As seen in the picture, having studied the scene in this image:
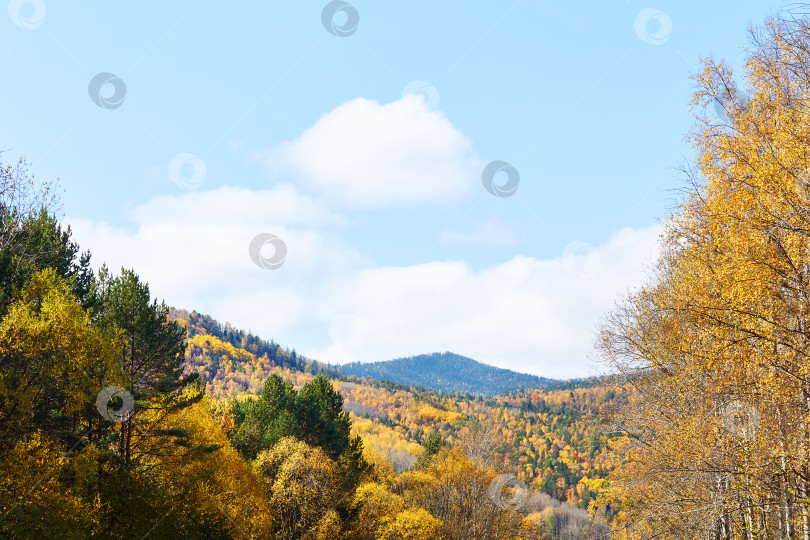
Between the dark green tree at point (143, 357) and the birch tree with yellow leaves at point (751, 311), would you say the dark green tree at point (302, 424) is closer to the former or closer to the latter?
the dark green tree at point (143, 357)

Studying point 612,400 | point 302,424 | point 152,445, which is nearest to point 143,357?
point 152,445

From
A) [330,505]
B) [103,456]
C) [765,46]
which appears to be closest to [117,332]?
[103,456]

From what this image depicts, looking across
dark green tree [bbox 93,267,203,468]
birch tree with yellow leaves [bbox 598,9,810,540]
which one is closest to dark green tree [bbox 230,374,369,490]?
dark green tree [bbox 93,267,203,468]

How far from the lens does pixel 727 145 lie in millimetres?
13023

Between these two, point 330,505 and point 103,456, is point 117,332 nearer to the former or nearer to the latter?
point 103,456

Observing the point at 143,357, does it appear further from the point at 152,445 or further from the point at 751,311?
the point at 751,311

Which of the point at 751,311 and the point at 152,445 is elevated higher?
the point at 751,311

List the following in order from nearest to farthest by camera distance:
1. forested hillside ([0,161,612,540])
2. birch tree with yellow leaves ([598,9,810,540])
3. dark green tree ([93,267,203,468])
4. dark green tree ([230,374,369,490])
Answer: birch tree with yellow leaves ([598,9,810,540]) → forested hillside ([0,161,612,540]) → dark green tree ([93,267,203,468]) → dark green tree ([230,374,369,490])

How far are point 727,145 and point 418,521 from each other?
126ft

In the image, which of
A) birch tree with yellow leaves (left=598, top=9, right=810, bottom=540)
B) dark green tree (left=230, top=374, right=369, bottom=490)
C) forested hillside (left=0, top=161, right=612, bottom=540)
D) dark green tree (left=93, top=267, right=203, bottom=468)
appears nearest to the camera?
birch tree with yellow leaves (left=598, top=9, right=810, bottom=540)

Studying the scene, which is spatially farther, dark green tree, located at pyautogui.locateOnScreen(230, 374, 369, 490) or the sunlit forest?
dark green tree, located at pyautogui.locateOnScreen(230, 374, 369, 490)

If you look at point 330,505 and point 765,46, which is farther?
point 330,505

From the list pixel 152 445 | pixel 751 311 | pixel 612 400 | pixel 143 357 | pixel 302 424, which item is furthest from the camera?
pixel 302 424

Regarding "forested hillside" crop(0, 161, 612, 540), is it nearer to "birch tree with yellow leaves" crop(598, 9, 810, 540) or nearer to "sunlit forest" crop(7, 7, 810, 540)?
"sunlit forest" crop(7, 7, 810, 540)
